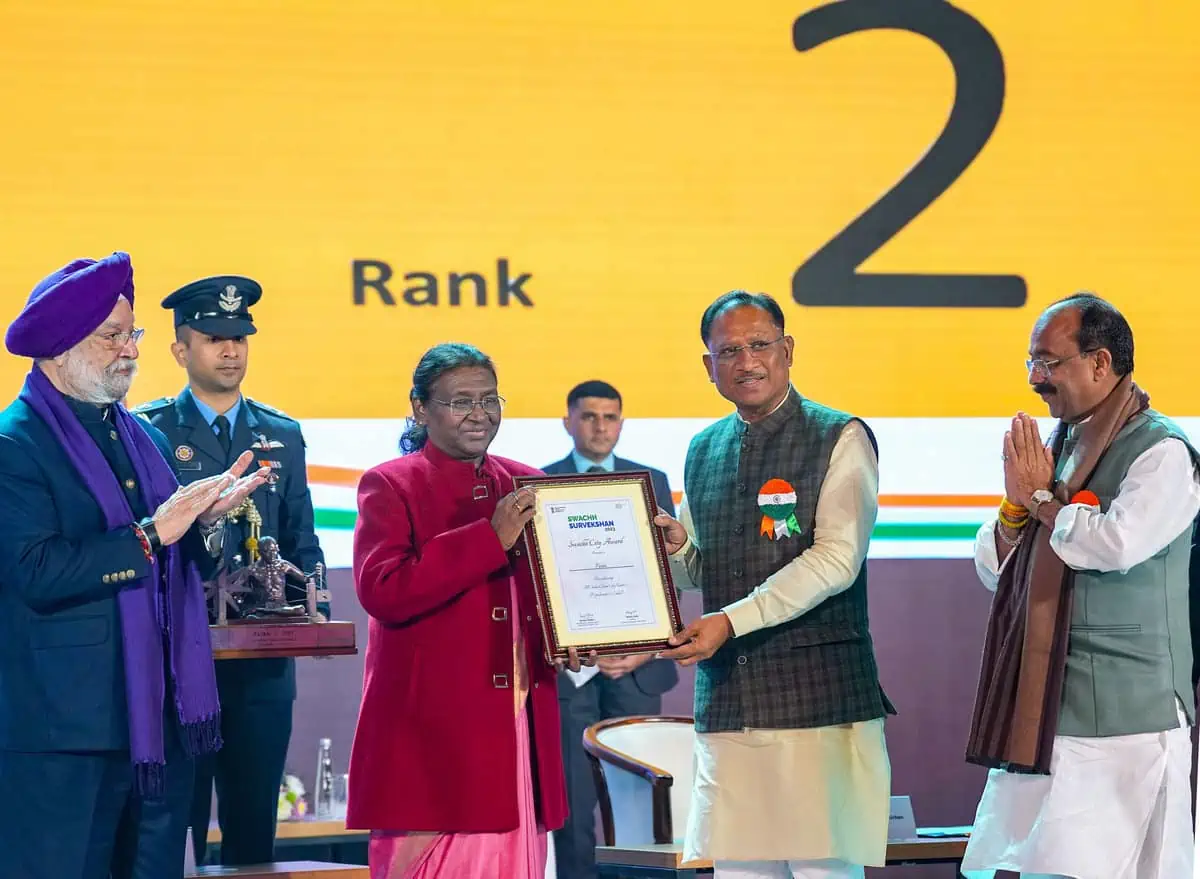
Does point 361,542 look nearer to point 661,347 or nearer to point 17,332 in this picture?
point 17,332

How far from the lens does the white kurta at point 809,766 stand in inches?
142

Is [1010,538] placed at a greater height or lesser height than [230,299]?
lesser

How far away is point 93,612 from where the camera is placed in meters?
3.30

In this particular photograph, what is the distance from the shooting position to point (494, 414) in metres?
3.49

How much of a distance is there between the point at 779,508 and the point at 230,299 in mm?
1906

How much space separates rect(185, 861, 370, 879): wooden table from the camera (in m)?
4.19

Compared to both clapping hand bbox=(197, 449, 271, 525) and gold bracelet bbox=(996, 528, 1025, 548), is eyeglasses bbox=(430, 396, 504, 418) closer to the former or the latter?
clapping hand bbox=(197, 449, 271, 525)

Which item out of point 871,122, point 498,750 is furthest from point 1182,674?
point 871,122

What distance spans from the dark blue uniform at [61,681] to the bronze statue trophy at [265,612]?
2.37ft

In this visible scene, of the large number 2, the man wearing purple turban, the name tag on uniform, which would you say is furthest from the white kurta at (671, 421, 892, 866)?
the large number 2

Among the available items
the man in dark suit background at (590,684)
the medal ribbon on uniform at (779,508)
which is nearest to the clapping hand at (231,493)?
the medal ribbon on uniform at (779,508)

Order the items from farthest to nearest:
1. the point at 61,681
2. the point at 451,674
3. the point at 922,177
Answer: the point at 922,177, the point at 451,674, the point at 61,681

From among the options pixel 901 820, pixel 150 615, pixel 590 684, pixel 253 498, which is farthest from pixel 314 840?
pixel 150 615

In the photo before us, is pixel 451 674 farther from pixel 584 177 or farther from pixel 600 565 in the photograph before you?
pixel 584 177
